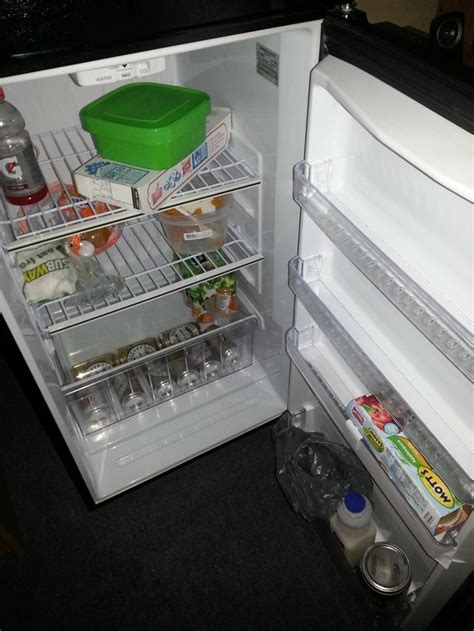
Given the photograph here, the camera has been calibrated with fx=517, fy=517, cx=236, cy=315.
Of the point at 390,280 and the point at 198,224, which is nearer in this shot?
the point at 390,280

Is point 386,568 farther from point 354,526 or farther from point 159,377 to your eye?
point 159,377

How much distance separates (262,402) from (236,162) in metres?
0.75


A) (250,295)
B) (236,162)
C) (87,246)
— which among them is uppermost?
(236,162)

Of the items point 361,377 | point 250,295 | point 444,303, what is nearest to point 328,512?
point 361,377

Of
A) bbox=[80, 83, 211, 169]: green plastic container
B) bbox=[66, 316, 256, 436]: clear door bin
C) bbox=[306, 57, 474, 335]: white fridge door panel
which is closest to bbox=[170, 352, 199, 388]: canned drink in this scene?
bbox=[66, 316, 256, 436]: clear door bin

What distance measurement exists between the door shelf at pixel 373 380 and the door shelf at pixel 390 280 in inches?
6.9

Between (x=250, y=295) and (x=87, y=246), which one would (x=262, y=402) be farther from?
(x=87, y=246)

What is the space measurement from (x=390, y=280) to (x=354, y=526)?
26.2 inches

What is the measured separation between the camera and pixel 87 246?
126 centimetres

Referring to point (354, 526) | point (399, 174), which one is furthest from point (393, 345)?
point (354, 526)

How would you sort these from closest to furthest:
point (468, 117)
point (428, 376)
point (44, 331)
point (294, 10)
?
point (468, 117) < point (294, 10) < point (428, 376) < point (44, 331)

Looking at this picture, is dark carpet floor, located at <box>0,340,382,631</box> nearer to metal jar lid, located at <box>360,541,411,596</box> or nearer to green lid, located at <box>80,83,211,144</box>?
metal jar lid, located at <box>360,541,411,596</box>

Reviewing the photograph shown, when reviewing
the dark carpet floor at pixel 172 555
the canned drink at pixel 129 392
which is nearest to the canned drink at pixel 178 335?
the canned drink at pixel 129 392

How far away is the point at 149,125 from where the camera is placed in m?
1.05
